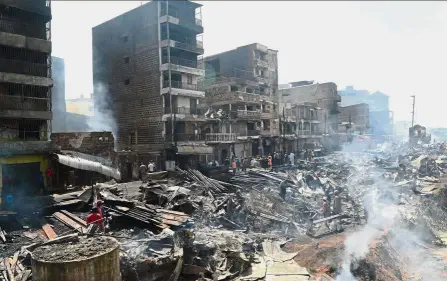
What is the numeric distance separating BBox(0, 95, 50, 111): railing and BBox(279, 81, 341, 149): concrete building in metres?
48.1

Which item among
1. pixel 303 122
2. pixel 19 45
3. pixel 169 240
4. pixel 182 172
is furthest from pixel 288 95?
pixel 169 240

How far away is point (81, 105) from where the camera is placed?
65.8 metres

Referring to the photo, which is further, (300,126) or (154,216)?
(300,126)

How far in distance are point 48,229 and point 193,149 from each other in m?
21.6

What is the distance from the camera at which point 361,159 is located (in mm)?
47469

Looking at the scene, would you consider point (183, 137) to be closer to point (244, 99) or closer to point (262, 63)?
point (244, 99)

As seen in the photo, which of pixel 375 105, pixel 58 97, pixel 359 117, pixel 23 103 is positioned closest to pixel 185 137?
pixel 23 103

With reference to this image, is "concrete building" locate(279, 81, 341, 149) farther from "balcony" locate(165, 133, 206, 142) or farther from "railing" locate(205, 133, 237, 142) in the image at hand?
"balcony" locate(165, 133, 206, 142)

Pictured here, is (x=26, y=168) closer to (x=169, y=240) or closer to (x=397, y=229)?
(x=169, y=240)

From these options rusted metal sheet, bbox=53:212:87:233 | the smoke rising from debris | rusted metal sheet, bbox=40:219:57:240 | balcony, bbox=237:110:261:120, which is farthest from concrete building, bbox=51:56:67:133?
the smoke rising from debris

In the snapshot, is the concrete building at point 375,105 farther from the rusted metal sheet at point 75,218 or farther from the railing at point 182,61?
the rusted metal sheet at point 75,218

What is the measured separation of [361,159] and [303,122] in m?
15.1

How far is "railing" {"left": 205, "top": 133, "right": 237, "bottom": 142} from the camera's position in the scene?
40.4 m

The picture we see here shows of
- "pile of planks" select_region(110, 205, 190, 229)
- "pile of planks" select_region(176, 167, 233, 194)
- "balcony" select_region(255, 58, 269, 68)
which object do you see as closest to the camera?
"pile of planks" select_region(110, 205, 190, 229)
